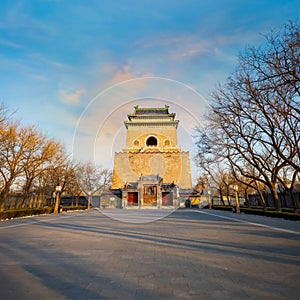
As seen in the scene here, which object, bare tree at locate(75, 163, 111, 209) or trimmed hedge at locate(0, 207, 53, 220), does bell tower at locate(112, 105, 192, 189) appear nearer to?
bare tree at locate(75, 163, 111, 209)

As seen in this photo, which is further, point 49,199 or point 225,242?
point 49,199

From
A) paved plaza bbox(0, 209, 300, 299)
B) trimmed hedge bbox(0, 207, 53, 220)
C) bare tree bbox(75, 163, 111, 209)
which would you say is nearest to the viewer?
paved plaza bbox(0, 209, 300, 299)

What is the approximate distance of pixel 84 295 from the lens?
11.7 ft

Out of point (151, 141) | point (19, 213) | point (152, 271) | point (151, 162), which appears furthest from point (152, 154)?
point (152, 271)

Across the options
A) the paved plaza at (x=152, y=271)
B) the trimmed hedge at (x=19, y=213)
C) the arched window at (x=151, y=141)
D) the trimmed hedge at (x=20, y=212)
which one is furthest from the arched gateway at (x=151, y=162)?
the paved plaza at (x=152, y=271)

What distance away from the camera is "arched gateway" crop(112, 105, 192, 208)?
41.9 m

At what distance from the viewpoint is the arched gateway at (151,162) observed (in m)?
41.9

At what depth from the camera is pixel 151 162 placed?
181ft

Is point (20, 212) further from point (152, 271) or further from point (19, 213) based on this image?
point (152, 271)

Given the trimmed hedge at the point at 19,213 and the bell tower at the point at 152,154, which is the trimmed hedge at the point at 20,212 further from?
the bell tower at the point at 152,154

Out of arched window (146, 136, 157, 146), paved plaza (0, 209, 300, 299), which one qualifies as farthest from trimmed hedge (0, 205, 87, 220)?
arched window (146, 136, 157, 146)

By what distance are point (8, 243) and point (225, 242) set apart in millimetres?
7677

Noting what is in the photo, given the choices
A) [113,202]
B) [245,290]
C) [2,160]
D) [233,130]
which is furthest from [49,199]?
[245,290]

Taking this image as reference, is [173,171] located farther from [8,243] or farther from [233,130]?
[8,243]
